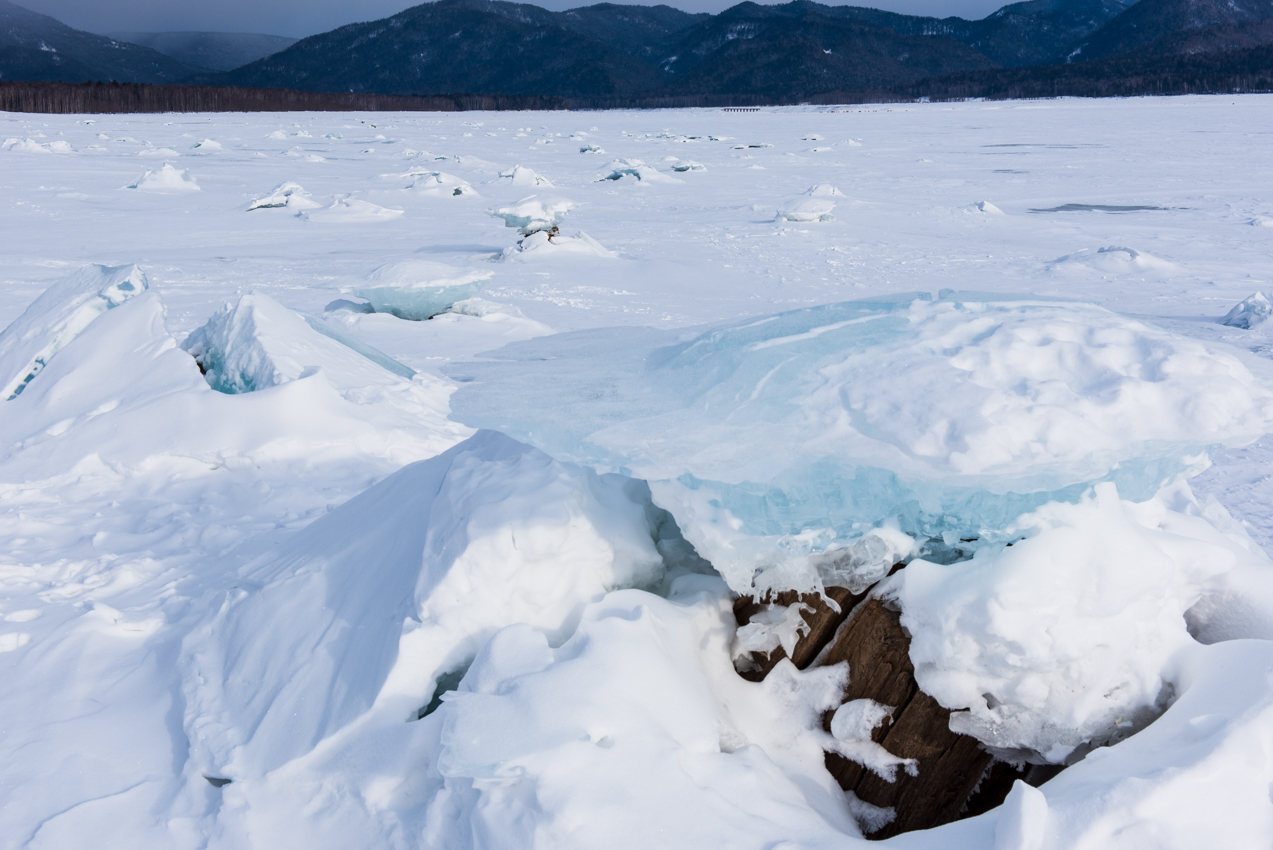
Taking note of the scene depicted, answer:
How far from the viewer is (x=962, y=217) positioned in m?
11.1

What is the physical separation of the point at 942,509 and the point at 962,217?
10296 mm

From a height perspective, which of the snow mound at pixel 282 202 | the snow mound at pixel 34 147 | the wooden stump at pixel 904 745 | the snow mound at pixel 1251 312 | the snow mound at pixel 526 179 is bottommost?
the wooden stump at pixel 904 745

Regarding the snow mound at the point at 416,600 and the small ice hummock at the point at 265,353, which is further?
the small ice hummock at the point at 265,353

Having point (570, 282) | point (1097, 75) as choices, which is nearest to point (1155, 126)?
point (570, 282)

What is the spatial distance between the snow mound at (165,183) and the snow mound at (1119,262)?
13433 mm

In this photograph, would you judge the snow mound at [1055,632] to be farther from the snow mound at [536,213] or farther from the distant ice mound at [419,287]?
the snow mound at [536,213]

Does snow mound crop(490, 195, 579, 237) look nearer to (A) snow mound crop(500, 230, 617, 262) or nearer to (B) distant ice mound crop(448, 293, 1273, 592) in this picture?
(A) snow mound crop(500, 230, 617, 262)

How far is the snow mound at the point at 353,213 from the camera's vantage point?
1167 centimetres

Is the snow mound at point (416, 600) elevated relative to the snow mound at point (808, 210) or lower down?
lower down

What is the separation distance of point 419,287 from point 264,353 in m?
2.34

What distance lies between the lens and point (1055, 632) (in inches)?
68.3

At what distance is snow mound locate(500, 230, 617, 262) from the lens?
8.96 metres

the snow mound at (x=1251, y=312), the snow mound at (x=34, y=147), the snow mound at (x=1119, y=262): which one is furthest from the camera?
the snow mound at (x=34, y=147)

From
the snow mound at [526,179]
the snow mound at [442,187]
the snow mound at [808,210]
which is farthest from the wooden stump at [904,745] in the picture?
the snow mound at [526,179]
